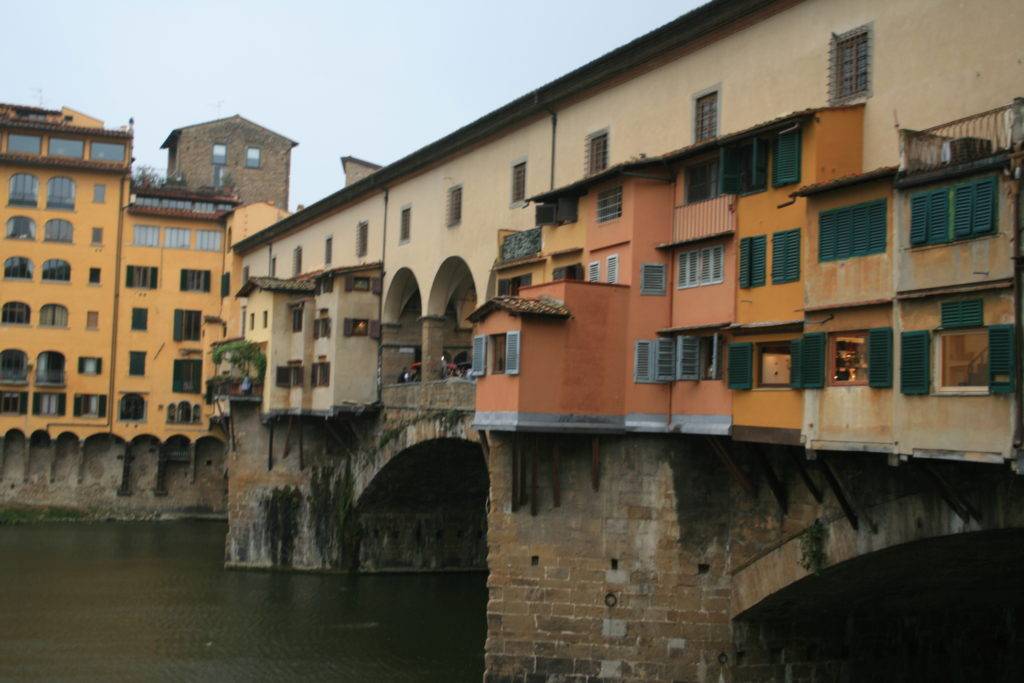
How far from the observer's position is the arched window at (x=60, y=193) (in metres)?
67.1

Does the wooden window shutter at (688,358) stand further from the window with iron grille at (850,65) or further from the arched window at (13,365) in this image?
the arched window at (13,365)

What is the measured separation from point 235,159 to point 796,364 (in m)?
61.4

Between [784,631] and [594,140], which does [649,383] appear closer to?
[784,631]

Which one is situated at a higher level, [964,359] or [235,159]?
[235,159]

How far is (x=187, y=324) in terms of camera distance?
228 feet

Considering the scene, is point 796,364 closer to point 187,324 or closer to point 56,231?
point 187,324

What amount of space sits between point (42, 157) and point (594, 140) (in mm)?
45999

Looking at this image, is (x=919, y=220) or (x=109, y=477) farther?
(x=109, y=477)

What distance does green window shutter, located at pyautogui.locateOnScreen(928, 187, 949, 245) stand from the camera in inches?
673

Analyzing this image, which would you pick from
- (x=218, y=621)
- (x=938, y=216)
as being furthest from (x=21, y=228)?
(x=938, y=216)

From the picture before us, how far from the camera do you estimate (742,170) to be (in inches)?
859

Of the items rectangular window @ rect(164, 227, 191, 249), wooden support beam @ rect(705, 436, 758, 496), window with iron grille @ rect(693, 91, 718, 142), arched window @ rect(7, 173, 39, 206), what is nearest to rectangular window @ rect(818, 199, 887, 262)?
wooden support beam @ rect(705, 436, 758, 496)

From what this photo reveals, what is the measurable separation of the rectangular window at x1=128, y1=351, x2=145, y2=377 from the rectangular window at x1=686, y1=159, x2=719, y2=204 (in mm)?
50591

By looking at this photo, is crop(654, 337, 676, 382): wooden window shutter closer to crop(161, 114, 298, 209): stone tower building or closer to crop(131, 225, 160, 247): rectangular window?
crop(131, 225, 160, 247): rectangular window
